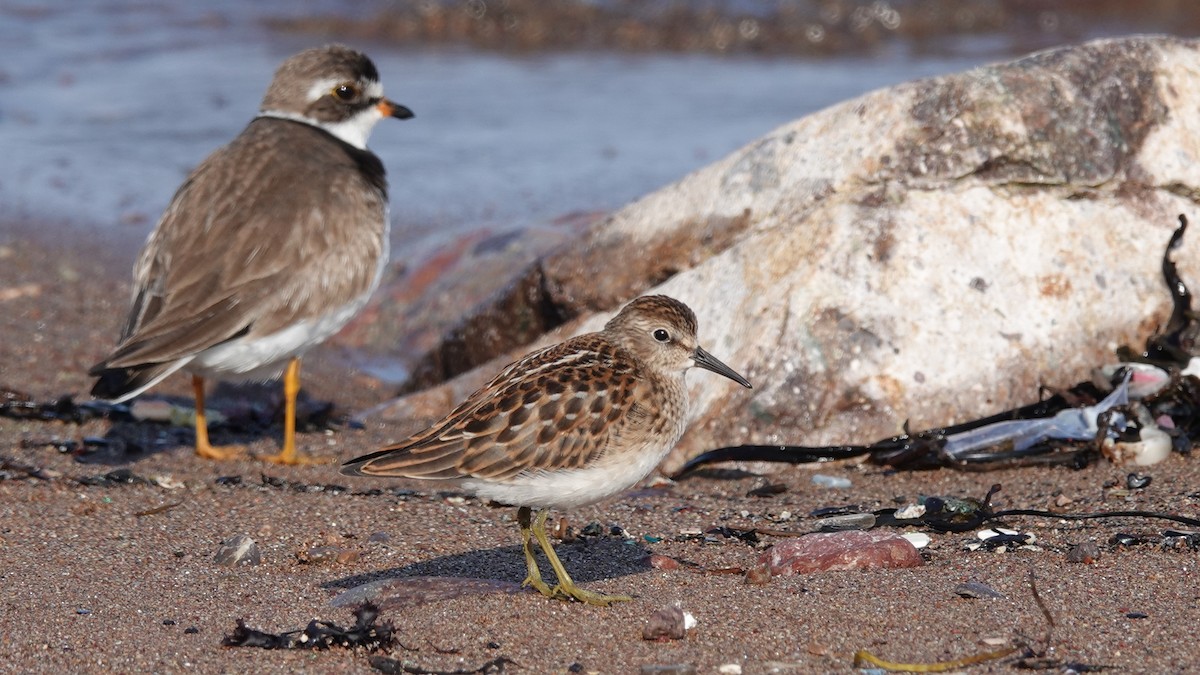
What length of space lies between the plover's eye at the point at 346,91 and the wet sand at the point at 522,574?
1.87m

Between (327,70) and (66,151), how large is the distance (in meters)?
4.86

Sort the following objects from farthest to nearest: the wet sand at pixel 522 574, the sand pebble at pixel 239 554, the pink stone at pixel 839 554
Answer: the sand pebble at pixel 239 554 → the pink stone at pixel 839 554 → the wet sand at pixel 522 574

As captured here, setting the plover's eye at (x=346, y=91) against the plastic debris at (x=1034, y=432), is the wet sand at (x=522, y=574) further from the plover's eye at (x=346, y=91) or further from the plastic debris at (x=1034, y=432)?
the plover's eye at (x=346, y=91)

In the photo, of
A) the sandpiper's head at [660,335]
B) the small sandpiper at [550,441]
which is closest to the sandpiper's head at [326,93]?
the sandpiper's head at [660,335]

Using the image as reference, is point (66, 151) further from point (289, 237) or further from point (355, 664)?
point (355, 664)

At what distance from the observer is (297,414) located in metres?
6.72

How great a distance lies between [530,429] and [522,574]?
0.64 m

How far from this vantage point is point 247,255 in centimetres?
593

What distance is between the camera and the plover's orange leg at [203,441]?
6105mm

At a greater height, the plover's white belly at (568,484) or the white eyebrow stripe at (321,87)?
the white eyebrow stripe at (321,87)

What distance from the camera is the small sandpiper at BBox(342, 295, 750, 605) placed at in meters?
3.96

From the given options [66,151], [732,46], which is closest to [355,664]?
[66,151]

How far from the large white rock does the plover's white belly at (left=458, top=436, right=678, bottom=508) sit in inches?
62.4

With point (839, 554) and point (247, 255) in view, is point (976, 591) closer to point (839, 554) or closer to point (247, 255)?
point (839, 554)
